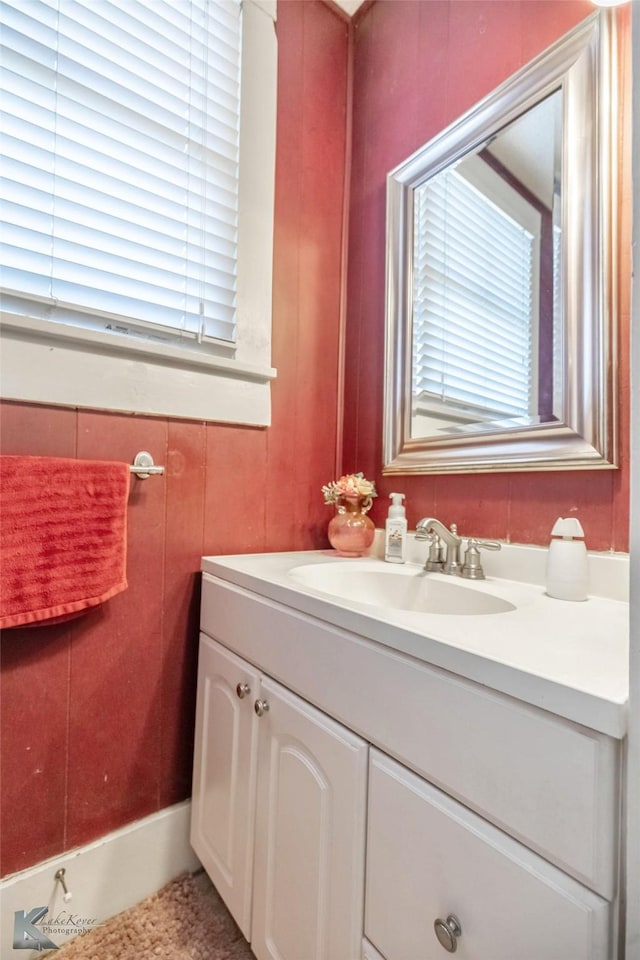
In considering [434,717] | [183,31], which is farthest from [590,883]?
[183,31]

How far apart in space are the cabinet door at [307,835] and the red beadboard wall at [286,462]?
386 millimetres

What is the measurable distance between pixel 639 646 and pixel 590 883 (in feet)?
0.72

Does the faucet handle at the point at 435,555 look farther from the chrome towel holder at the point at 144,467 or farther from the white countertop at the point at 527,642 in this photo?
the chrome towel holder at the point at 144,467

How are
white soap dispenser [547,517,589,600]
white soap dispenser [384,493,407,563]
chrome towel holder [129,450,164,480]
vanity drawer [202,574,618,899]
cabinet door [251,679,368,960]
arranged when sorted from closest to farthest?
vanity drawer [202,574,618,899] → cabinet door [251,679,368,960] → white soap dispenser [547,517,589,600] → chrome towel holder [129,450,164,480] → white soap dispenser [384,493,407,563]

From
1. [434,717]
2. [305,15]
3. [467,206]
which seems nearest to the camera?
[434,717]

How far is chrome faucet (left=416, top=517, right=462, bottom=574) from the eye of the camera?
3.16 ft

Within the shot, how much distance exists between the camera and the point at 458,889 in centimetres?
49

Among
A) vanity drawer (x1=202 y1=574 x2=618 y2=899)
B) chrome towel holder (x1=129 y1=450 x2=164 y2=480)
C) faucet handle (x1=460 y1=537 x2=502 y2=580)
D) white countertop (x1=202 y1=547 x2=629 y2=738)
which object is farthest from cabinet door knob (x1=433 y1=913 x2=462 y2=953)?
chrome towel holder (x1=129 y1=450 x2=164 y2=480)

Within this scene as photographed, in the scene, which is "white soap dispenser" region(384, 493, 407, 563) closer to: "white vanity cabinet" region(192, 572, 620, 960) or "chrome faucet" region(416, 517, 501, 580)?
"chrome faucet" region(416, 517, 501, 580)

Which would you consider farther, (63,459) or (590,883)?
(63,459)

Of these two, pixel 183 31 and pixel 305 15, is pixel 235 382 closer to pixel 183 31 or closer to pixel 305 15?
pixel 183 31

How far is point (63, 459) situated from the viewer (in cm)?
89

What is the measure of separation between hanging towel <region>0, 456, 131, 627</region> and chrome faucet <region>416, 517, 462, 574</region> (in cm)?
65

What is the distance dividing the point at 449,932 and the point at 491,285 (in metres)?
1.11
